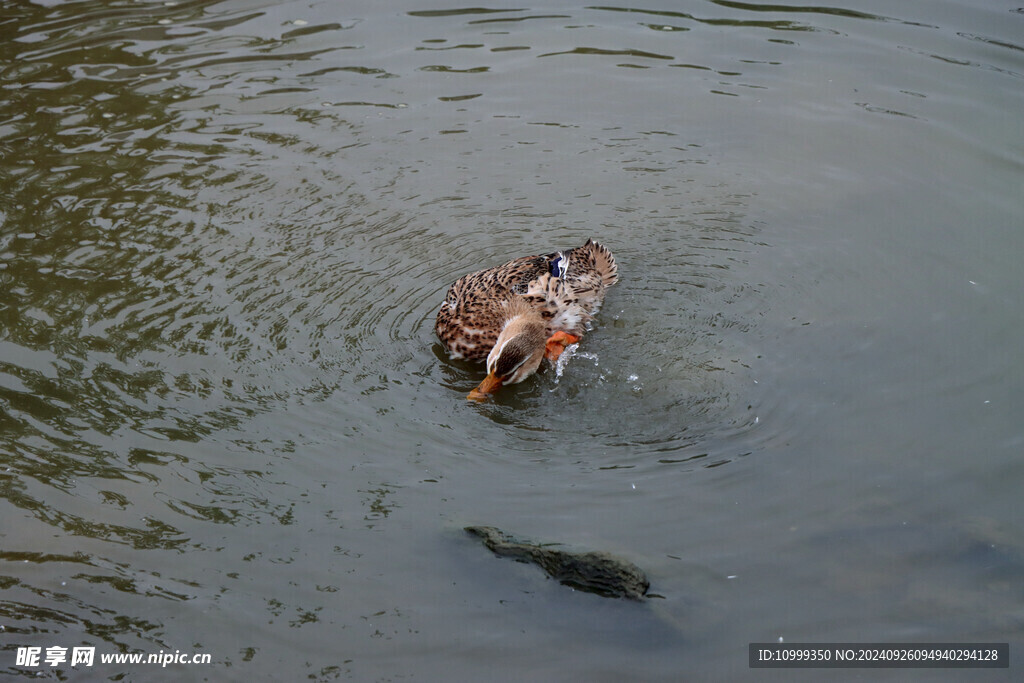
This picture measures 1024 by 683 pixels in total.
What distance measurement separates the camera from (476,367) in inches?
302

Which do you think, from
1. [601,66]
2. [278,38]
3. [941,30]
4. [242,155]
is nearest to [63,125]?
[242,155]

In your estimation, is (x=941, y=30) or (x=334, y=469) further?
(x=941, y=30)

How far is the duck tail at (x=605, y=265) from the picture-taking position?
8.34 metres

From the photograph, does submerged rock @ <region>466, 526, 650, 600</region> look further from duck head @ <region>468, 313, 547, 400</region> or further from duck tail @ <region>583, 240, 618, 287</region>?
duck tail @ <region>583, 240, 618, 287</region>

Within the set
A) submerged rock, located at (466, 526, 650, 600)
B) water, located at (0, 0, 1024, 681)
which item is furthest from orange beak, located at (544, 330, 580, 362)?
submerged rock, located at (466, 526, 650, 600)

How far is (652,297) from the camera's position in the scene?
8.15 m

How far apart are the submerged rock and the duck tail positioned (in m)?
3.22

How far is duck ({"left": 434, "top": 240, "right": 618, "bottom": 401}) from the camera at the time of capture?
722cm

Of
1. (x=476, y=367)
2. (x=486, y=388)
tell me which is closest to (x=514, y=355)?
(x=486, y=388)

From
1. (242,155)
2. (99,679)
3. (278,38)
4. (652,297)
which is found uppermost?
(278,38)

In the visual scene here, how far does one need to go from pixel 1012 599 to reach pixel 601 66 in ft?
26.1

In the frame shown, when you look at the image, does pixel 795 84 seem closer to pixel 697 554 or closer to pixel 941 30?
pixel 941 30

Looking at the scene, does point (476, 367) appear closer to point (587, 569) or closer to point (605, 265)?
point (605, 265)

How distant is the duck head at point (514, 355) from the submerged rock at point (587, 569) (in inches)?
65.5
